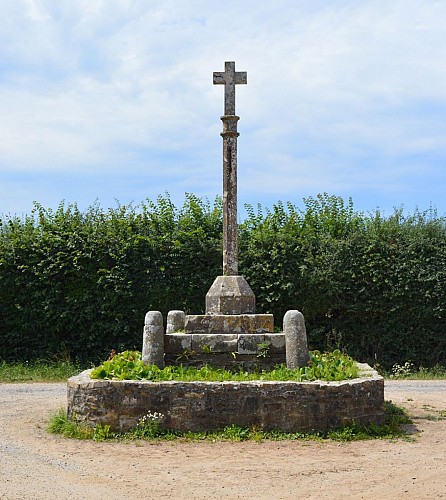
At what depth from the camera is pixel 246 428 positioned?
340 inches

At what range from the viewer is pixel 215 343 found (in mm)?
9797

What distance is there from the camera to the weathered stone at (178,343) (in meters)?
9.86

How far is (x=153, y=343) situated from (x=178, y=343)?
1.27 ft

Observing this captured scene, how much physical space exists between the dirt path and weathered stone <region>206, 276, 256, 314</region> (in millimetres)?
2380

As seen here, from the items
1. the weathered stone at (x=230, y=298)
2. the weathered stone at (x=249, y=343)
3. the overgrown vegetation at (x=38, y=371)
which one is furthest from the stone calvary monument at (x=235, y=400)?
the overgrown vegetation at (x=38, y=371)

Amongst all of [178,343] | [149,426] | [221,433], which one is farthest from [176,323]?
[221,433]

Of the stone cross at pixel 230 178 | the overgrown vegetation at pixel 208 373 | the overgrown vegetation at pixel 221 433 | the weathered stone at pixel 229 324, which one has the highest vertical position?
the stone cross at pixel 230 178

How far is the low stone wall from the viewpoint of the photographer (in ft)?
28.3

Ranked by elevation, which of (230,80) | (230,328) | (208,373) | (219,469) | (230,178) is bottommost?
(219,469)

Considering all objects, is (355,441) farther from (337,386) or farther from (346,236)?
(346,236)

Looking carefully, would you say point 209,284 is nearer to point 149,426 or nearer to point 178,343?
point 178,343

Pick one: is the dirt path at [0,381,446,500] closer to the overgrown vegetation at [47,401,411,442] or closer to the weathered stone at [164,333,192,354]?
the overgrown vegetation at [47,401,411,442]

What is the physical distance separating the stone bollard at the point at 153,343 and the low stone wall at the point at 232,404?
95 cm

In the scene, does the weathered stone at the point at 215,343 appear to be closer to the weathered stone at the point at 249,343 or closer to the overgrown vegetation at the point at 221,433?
the weathered stone at the point at 249,343
